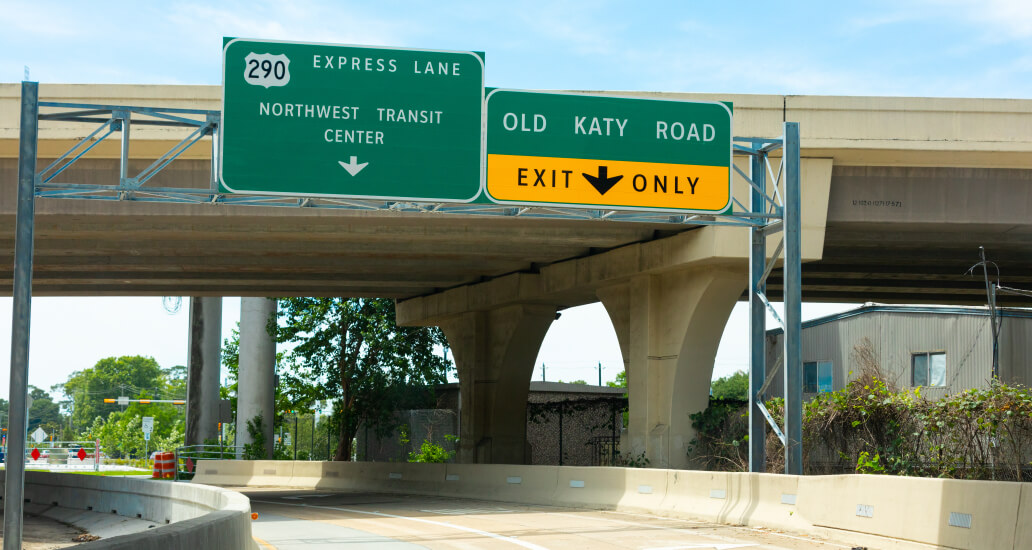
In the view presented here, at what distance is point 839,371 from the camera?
128 ft

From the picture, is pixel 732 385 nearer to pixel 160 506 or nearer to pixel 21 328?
pixel 160 506

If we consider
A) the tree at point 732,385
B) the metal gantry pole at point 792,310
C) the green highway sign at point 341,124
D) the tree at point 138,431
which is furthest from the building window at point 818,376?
the tree at point 732,385

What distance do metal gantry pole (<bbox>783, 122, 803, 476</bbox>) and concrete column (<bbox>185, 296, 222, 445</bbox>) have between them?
33254mm

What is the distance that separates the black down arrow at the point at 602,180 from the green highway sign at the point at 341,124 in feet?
6.39

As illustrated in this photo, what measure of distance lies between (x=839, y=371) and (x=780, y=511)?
941 inches

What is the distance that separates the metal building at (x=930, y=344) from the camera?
34000 mm

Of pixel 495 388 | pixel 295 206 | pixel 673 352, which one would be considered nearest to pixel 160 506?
pixel 295 206

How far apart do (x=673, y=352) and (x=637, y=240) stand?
279 centimetres

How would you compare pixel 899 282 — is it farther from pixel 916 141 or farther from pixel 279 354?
pixel 279 354

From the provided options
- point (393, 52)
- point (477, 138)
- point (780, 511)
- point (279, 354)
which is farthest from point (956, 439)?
point (279, 354)

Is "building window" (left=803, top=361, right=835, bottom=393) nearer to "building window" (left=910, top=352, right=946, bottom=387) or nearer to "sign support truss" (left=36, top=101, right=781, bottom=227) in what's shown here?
"building window" (left=910, top=352, right=946, bottom=387)

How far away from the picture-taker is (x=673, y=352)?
26.3 metres

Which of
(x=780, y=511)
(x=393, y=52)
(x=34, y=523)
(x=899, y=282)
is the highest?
(x=393, y=52)

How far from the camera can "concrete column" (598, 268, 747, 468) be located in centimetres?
2586
